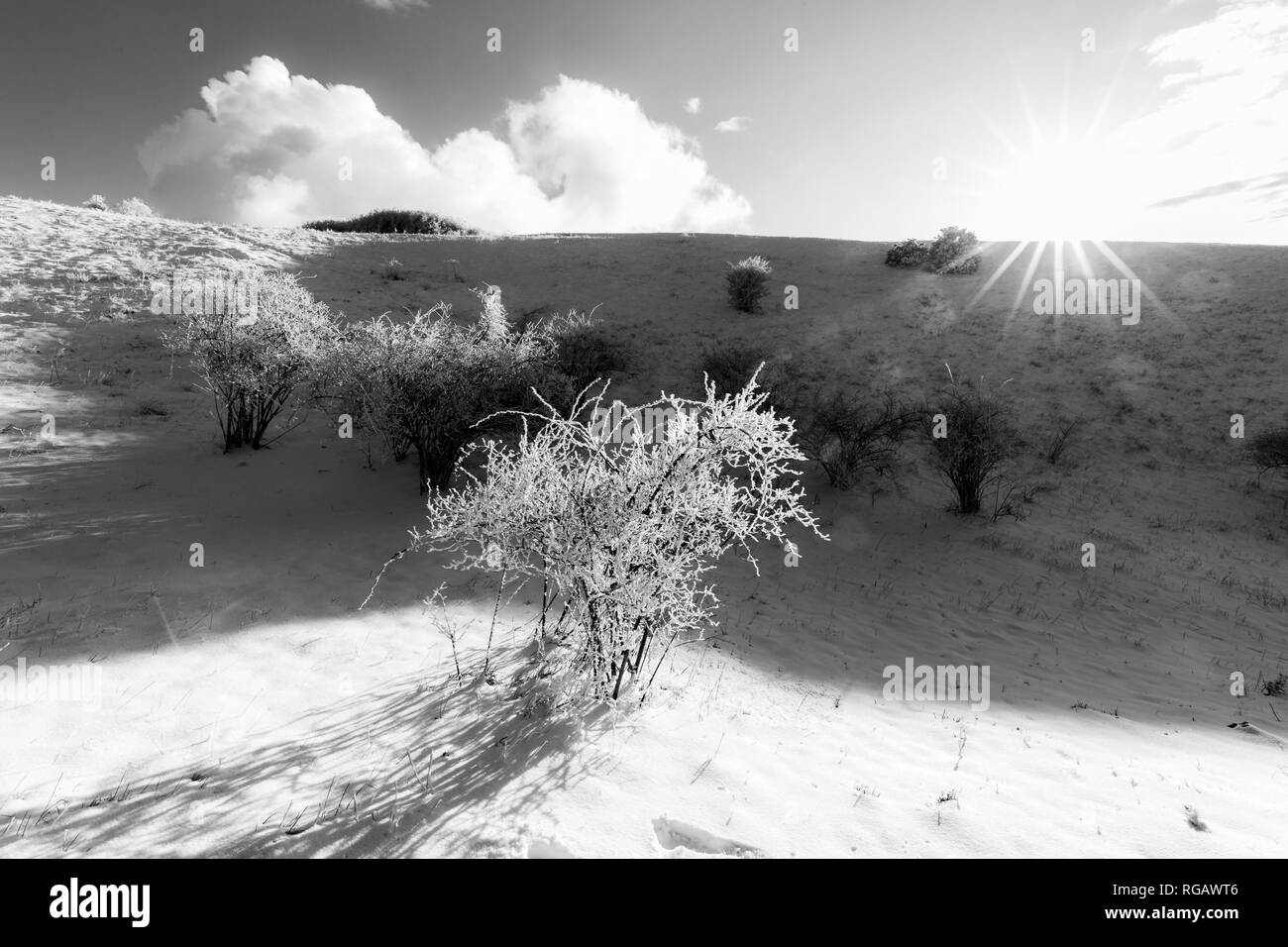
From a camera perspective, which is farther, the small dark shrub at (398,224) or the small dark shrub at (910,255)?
the small dark shrub at (398,224)

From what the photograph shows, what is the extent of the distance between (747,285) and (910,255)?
9.43 metres

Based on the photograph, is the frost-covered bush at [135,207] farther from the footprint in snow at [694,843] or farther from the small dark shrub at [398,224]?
the footprint in snow at [694,843]

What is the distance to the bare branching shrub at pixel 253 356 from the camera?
11125 millimetres

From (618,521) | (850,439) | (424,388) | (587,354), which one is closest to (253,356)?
(424,388)

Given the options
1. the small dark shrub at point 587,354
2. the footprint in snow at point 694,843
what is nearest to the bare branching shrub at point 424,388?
the small dark shrub at point 587,354

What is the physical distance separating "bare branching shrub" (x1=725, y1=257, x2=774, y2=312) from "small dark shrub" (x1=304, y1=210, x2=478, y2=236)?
22.2 meters

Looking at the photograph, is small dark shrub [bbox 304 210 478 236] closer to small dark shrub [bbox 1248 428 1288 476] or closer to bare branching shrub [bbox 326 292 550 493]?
bare branching shrub [bbox 326 292 550 493]

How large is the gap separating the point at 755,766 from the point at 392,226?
4271 centimetres

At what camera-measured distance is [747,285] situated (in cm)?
2344

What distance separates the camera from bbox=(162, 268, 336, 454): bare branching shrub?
11125 millimetres

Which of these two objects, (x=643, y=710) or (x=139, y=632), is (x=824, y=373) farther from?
(x=139, y=632)

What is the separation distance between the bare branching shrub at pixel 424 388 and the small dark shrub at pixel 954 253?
22.8 meters

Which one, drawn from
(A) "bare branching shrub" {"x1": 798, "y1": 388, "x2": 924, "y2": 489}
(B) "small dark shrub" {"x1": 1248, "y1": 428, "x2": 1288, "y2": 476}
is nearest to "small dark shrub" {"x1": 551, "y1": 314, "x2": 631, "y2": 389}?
(A) "bare branching shrub" {"x1": 798, "y1": 388, "x2": 924, "y2": 489}
